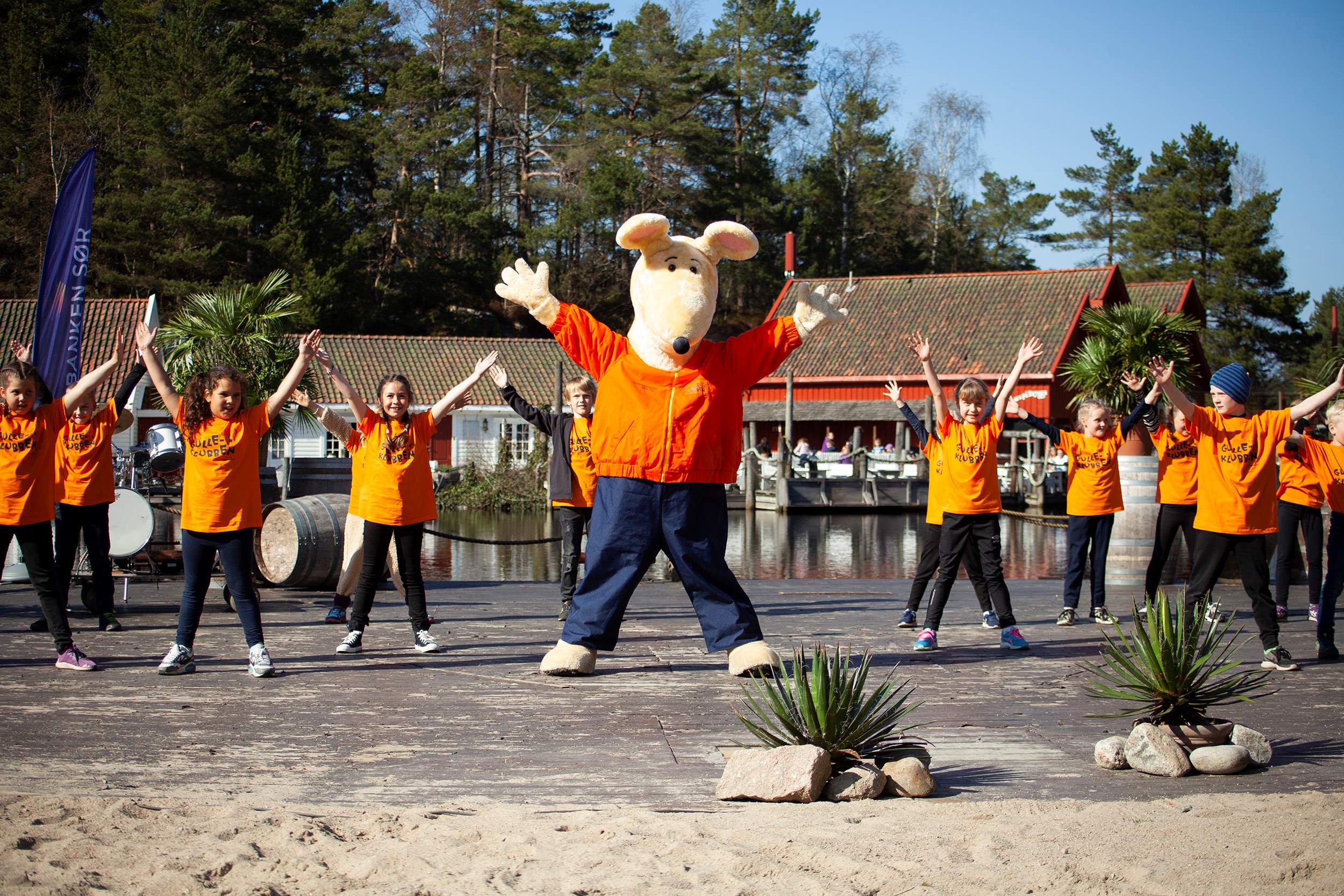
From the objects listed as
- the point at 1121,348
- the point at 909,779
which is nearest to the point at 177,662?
the point at 909,779

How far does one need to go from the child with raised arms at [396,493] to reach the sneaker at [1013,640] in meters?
3.53

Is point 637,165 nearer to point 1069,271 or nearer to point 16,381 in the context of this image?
point 1069,271

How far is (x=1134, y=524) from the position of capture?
1175cm

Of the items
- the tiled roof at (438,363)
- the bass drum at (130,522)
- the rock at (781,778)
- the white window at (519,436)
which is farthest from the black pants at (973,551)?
the tiled roof at (438,363)

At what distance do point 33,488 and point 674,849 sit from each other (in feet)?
15.3

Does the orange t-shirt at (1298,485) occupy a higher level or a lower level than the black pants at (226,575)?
higher

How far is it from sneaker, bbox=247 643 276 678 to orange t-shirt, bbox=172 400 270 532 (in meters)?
0.65

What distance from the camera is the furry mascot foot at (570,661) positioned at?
21.4 feet

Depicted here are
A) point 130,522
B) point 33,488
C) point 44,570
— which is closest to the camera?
point 33,488

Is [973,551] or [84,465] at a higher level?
[84,465]

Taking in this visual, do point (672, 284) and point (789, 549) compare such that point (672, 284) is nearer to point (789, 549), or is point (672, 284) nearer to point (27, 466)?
point (27, 466)

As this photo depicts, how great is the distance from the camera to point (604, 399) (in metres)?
6.59

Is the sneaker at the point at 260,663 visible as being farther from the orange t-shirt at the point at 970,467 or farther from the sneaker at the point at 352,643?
the orange t-shirt at the point at 970,467

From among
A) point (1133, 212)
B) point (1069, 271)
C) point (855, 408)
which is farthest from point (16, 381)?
point (1133, 212)
